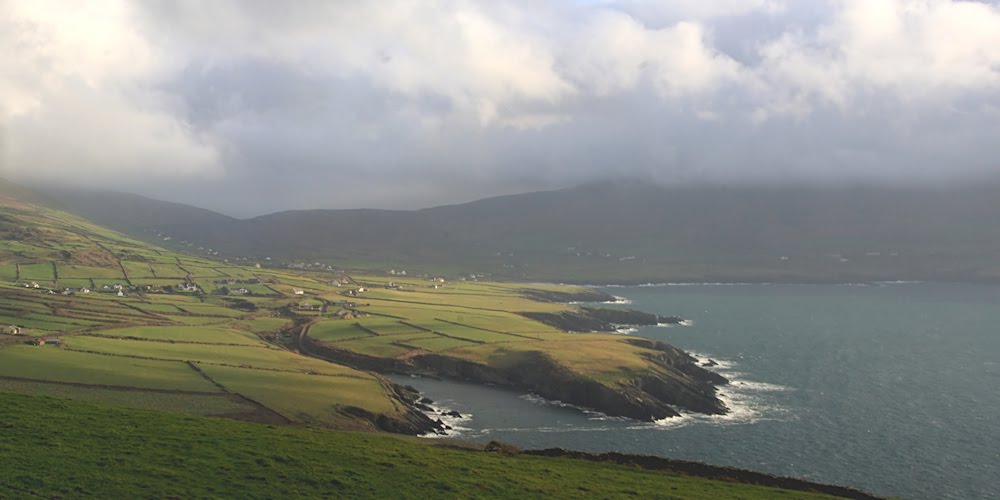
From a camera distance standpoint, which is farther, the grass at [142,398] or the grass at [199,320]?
the grass at [199,320]

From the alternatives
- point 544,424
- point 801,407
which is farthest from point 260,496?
point 801,407

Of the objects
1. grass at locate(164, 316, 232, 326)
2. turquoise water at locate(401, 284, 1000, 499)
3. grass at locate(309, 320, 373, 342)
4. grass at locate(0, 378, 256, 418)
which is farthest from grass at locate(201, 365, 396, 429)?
grass at locate(164, 316, 232, 326)

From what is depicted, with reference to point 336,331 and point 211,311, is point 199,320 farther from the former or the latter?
point 336,331

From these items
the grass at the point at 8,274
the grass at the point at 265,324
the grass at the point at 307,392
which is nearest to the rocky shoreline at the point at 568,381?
the grass at the point at 307,392

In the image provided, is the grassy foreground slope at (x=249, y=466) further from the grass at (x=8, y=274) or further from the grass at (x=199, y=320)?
the grass at (x=8, y=274)

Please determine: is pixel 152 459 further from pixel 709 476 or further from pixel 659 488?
pixel 709 476
